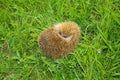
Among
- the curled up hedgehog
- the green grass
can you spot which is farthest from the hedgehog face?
the green grass

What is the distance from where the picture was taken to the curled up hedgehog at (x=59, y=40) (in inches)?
91.0

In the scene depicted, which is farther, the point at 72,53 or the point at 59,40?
the point at 72,53

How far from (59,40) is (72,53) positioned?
0.65 feet

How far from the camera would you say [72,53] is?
243cm

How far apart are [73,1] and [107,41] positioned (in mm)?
539

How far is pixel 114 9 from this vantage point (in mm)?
2730

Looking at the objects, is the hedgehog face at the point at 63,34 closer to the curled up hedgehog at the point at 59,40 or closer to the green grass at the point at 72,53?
the curled up hedgehog at the point at 59,40

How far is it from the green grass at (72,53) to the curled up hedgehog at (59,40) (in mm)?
79

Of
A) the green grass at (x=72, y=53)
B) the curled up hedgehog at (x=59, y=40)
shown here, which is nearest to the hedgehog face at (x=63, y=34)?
the curled up hedgehog at (x=59, y=40)

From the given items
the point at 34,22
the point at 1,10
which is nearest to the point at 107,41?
the point at 34,22

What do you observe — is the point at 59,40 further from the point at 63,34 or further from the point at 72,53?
the point at 72,53

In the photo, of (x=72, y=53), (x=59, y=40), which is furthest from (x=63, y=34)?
(x=72, y=53)

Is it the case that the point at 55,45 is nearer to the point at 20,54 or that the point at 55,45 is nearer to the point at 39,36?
the point at 39,36

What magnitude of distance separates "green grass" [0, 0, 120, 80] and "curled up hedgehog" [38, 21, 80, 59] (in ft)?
0.26
